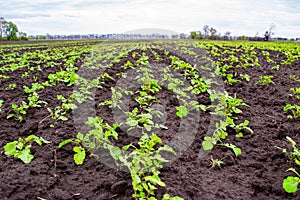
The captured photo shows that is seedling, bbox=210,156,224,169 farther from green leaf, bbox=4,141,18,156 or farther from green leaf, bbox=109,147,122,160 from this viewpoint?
green leaf, bbox=4,141,18,156

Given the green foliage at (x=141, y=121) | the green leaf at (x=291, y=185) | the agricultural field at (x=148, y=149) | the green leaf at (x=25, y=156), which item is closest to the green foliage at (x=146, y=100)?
the agricultural field at (x=148, y=149)

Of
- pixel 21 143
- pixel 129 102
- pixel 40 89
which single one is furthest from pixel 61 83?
pixel 21 143

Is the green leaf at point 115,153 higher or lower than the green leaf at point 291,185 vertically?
higher

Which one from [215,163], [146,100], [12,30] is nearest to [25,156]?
[215,163]

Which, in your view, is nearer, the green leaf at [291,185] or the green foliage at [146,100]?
the green leaf at [291,185]

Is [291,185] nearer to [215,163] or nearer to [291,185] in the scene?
[291,185]

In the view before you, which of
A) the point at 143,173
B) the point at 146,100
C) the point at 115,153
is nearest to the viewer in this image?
the point at 143,173

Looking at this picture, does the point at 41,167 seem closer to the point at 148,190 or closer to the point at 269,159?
the point at 148,190

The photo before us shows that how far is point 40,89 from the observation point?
225 inches


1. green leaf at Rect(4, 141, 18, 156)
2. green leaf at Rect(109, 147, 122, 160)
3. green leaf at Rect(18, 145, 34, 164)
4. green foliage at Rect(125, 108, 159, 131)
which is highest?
green foliage at Rect(125, 108, 159, 131)

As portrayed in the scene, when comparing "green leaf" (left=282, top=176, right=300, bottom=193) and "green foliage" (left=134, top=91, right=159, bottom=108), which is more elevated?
"green foliage" (left=134, top=91, right=159, bottom=108)

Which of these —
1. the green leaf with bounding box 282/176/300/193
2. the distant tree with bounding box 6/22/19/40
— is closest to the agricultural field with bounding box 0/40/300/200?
the green leaf with bounding box 282/176/300/193

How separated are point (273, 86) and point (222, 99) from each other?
269 cm

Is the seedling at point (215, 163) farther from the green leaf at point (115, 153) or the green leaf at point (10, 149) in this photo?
the green leaf at point (10, 149)
